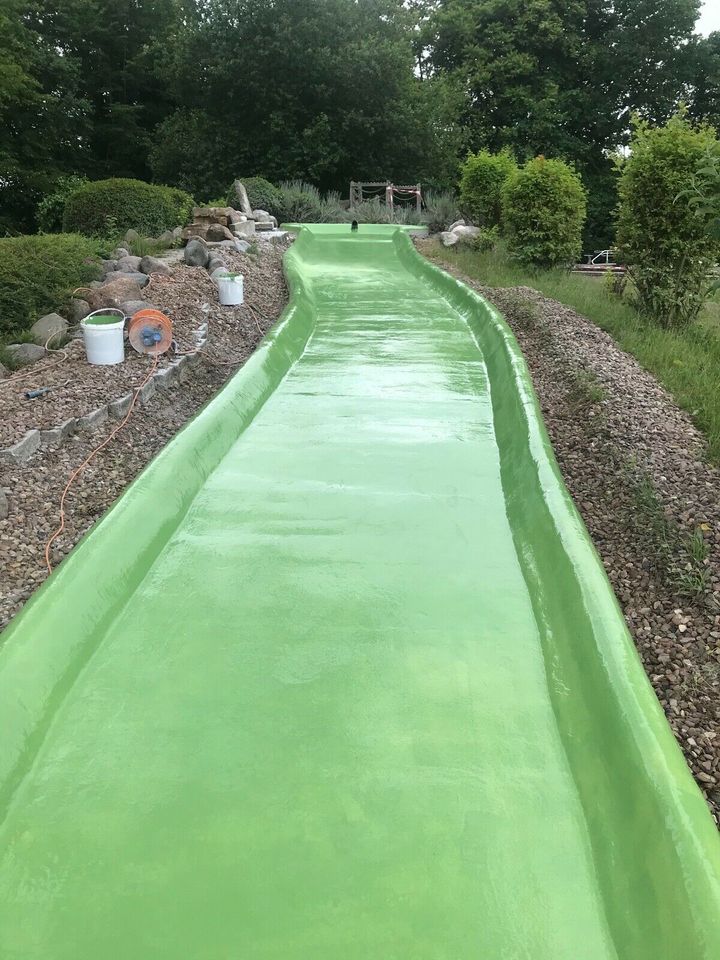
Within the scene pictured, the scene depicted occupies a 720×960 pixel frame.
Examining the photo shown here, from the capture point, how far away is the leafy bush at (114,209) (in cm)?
1072

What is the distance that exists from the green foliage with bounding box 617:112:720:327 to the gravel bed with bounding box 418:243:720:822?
1.59m

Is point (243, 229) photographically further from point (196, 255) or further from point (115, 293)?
point (115, 293)

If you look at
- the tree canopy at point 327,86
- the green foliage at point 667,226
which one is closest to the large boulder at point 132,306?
the green foliage at point 667,226

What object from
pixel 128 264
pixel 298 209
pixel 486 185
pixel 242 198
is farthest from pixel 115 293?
pixel 298 209

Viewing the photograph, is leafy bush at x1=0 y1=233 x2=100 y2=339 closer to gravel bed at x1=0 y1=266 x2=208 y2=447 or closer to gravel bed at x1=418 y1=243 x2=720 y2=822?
gravel bed at x1=0 y1=266 x2=208 y2=447

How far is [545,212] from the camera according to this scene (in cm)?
952

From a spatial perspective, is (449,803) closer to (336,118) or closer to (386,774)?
(386,774)

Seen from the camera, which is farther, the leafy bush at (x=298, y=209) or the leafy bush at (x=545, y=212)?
the leafy bush at (x=298, y=209)

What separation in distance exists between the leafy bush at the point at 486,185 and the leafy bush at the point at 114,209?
17.6ft

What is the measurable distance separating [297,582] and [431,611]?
1.80 ft

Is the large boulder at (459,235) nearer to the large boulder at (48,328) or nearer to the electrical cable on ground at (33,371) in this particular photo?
the large boulder at (48,328)

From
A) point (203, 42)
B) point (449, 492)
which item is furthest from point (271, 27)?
point (449, 492)

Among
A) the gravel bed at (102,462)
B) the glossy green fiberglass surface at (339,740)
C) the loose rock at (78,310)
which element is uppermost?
the loose rock at (78,310)

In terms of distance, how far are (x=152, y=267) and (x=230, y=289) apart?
104 centimetres
